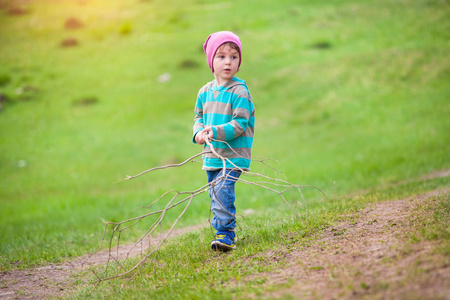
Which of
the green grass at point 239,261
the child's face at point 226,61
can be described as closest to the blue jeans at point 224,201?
the green grass at point 239,261

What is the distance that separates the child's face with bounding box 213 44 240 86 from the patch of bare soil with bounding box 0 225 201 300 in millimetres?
2018

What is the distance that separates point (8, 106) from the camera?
22.4 metres

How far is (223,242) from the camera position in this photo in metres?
4.53

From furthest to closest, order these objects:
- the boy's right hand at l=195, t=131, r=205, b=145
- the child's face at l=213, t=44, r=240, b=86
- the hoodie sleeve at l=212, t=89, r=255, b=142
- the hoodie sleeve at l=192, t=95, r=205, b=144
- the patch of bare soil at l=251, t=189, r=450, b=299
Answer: the hoodie sleeve at l=192, t=95, r=205, b=144 → the child's face at l=213, t=44, r=240, b=86 → the boy's right hand at l=195, t=131, r=205, b=145 → the hoodie sleeve at l=212, t=89, r=255, b=142 → the patch of bare soil at l=251, t=189, r=450, b=299

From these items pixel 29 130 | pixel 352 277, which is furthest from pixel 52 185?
pixel 352 277

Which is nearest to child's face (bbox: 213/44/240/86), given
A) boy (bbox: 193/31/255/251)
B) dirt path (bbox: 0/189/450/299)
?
boy (bbox: 193/31/255/251)

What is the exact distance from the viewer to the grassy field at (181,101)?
1145 centimetres

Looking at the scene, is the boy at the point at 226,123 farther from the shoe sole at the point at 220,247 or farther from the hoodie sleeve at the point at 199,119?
the hoodie sleeve at the point at 199,119

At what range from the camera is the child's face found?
4523mm

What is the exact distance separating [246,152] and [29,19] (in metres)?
33.8

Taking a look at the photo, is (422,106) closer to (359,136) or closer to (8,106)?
(359,136)

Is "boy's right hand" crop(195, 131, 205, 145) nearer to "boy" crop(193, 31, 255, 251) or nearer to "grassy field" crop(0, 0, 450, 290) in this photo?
"boy" crop(193, 31, 255, 251)

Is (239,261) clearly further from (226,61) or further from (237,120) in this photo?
(226,61)

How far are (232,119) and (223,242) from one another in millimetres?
1322
